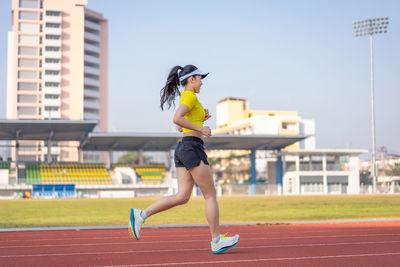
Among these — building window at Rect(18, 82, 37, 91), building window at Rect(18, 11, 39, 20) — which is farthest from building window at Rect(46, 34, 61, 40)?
building window at Rect(18, 82, 37, 91)

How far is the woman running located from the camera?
216 inches

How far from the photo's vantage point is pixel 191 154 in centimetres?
550

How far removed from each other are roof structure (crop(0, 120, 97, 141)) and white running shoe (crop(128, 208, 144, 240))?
41.7 m

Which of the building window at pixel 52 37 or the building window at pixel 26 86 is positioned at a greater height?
the building window at pixel 52 37

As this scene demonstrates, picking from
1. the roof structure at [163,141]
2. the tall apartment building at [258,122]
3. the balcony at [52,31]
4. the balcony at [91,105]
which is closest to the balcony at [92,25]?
the balcony at [52,31]

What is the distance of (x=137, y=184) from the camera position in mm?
53281

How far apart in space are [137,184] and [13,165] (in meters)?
12.1

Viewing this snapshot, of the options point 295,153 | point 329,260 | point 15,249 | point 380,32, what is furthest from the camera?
point 295,153

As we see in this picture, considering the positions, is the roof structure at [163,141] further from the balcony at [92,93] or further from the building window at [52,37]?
the building window at [52,37]

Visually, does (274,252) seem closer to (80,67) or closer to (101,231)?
(101,231)

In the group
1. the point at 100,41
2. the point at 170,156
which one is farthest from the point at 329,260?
the point at 100,41

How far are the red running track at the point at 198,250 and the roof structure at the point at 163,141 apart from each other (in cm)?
4290

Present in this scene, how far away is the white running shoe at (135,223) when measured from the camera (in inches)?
227

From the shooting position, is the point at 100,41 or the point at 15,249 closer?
the point at 15,249
